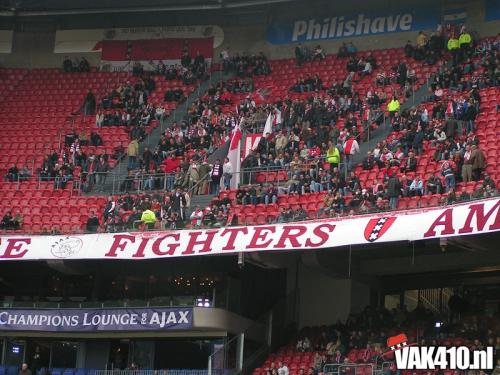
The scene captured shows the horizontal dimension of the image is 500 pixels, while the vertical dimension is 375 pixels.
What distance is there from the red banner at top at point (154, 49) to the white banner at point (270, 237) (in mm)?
13891

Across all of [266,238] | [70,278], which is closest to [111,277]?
[70,278]

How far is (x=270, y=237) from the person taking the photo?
26.7m

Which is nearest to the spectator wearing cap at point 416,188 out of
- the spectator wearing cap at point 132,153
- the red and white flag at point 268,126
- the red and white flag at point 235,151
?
the red and white flag at point 235,151

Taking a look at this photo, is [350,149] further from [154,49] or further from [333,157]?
[154,49]

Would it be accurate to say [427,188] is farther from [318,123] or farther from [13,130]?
[13,130]

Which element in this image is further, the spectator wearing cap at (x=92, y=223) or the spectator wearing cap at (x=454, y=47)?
the spectator wearing cap at (x=454, y=47)

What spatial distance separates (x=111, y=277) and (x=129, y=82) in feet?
38.1

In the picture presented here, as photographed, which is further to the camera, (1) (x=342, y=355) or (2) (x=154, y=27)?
(2) (x=154, y=27)

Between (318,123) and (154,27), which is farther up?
(154,27)

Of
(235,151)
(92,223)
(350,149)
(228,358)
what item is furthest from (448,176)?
(92,223)

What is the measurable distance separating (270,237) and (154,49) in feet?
56.1

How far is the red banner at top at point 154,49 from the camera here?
41.5 meters

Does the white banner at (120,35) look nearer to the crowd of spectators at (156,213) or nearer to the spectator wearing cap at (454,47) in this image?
the spectator wearing cap at (454,47)

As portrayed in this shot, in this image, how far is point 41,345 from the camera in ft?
106
